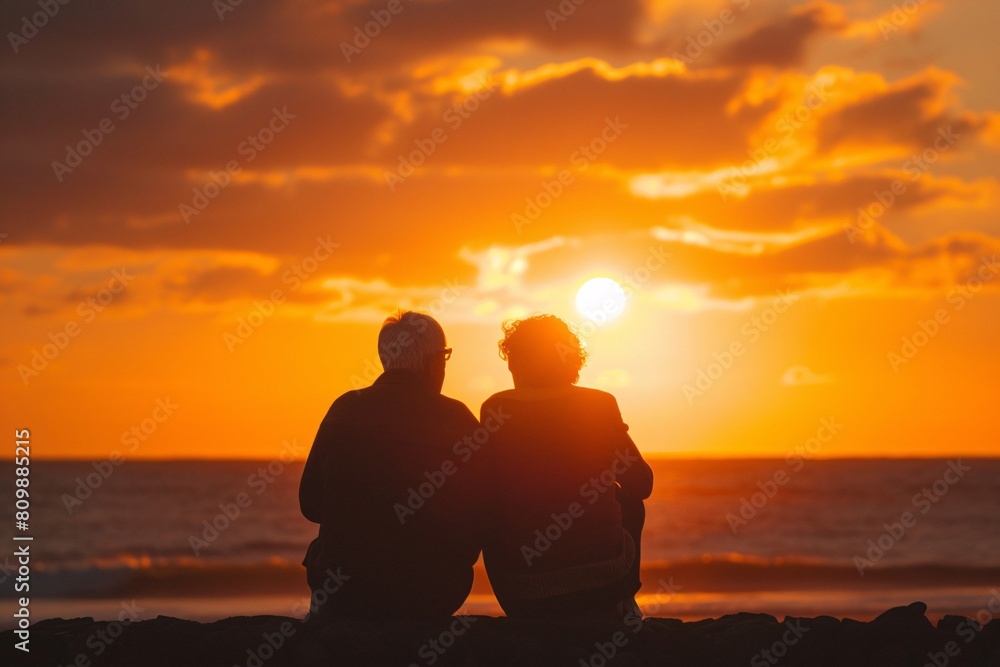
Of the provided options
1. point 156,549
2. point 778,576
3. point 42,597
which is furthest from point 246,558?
point 778,576

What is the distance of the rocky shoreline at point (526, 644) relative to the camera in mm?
4301

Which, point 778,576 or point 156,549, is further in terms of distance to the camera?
point 156,549

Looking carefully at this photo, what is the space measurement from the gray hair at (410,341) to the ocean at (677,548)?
7.15 meters

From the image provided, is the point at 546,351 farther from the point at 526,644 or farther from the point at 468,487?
the point at 526,644

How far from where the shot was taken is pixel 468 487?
178 inches

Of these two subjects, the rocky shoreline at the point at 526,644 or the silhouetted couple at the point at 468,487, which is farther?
the silhouetted couple at the point at 468,487

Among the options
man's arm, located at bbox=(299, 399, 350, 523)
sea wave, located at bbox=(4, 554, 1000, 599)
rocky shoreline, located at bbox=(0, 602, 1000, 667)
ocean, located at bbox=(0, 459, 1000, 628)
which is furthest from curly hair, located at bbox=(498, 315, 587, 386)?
sea wave, located at bbox=(4, 554, 1000, 599)

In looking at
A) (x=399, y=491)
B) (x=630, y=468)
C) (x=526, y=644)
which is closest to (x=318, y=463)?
(x=399, y=491)

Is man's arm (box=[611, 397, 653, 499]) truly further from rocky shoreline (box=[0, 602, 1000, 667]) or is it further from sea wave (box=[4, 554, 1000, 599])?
sea wave (box=[4, 554, 1000, 599])

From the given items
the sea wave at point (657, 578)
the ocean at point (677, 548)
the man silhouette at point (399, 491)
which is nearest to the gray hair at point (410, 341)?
the man silhouette at point (399, 491)

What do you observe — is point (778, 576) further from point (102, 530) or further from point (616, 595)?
point (102, 530)

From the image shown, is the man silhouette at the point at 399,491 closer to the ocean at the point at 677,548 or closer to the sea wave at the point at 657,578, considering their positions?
the ocean at the point at 677,548

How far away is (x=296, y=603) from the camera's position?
12445 millimetres

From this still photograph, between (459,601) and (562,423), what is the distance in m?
0.98
